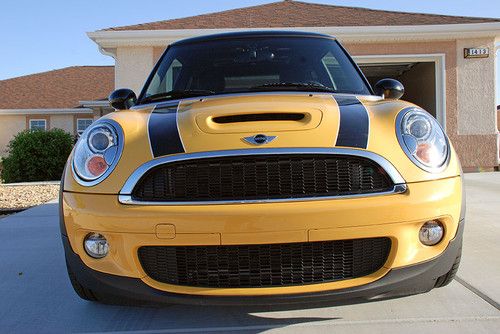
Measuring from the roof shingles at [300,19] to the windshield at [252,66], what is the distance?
7.86 m

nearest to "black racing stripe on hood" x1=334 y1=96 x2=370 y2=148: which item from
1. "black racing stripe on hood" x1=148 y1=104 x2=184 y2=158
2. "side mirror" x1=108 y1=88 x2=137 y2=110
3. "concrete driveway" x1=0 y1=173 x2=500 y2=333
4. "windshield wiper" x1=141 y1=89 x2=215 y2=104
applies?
"black racing stripe on hood" x1=148 y1=104 x2=184 y2=158

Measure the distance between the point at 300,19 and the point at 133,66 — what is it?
4108 mm

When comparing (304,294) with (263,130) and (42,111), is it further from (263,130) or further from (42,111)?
(42,111)

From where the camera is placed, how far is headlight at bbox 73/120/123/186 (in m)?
2.26

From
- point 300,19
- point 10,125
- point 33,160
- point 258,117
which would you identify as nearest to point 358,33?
point 300,19

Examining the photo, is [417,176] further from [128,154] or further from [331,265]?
[128,154]

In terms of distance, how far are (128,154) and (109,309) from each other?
1004 mm

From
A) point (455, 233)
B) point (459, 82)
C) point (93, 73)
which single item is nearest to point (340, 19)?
point (459, 82)

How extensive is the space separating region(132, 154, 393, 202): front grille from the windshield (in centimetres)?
126

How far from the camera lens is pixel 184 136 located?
7.36 ft

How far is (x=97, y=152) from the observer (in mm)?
2334

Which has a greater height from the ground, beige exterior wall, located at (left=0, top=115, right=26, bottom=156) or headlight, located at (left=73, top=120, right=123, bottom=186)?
headlight, located at (left=73, top=120, right=123, bottom=186)

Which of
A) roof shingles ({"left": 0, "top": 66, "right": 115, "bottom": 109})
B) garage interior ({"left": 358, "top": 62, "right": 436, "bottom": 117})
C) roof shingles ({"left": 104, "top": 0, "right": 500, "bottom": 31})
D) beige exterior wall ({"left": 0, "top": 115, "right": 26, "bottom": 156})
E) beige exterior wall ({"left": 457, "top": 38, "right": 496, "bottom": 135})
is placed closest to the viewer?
beige exterior wall ({"left": 457, "top": 38, "right": 496, "bottom": 135})

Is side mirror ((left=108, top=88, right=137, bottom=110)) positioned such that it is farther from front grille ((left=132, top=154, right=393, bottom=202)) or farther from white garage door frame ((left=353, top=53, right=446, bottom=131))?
white garage door frame ((left=353, top=53, right=446, bottom=131))
